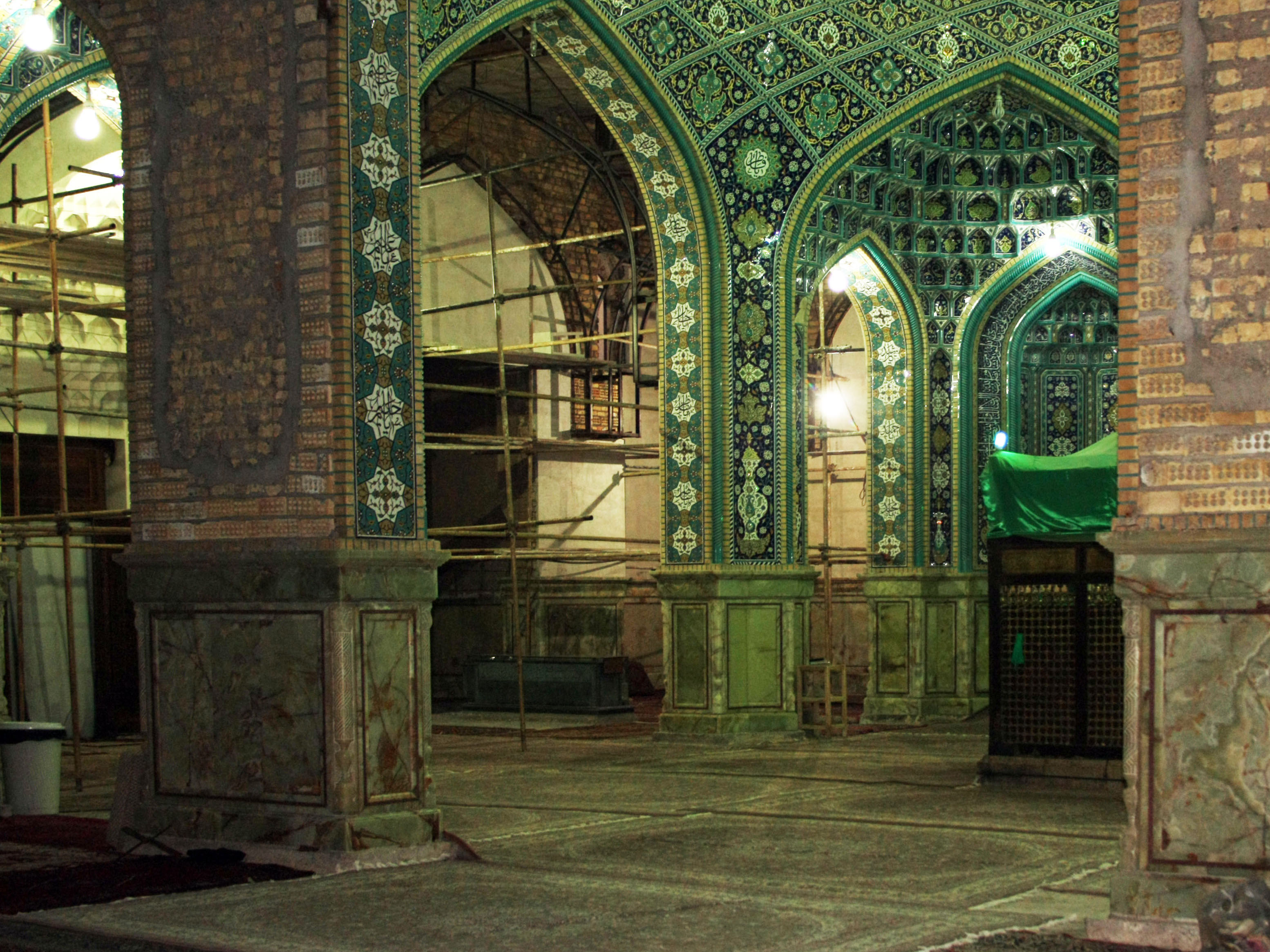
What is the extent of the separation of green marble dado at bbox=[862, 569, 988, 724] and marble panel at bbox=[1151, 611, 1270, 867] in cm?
891

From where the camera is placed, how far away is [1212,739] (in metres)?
4.86

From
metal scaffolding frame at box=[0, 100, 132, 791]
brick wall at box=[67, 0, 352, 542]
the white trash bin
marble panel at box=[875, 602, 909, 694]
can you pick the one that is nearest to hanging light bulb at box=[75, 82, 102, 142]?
metal scaffolding frame at box=[0, 100, 132, 791]

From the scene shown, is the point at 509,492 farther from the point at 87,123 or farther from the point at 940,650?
the point at 940,650

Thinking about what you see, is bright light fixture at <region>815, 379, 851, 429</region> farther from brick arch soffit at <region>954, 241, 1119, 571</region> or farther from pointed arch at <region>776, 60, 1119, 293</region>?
pointed arch at <region>776, 60, 1119, 293</region>

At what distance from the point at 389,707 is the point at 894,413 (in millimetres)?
7938

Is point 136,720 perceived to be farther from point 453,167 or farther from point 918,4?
Answer: point 918,4

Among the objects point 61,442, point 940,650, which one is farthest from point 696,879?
point 940,650

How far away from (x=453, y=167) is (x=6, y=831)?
9.13 m

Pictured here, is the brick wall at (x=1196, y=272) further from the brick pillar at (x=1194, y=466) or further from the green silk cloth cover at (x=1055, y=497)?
the green silk cloth cover at (x=1055, y=497)

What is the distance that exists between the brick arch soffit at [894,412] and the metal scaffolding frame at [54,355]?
19.0 feet

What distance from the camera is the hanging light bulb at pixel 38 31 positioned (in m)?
9.46

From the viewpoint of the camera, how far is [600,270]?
55.9 feet

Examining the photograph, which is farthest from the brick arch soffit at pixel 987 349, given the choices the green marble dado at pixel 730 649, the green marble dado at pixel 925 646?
the green marble dado at pixel 730 649

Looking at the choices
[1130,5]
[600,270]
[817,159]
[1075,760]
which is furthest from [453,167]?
[1130,5]
